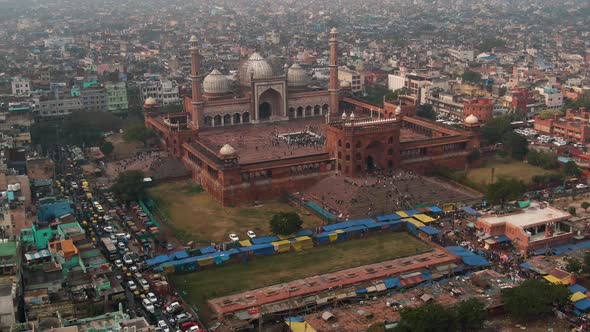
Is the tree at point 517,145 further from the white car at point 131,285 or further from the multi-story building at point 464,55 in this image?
the multi-story building at point 464,55

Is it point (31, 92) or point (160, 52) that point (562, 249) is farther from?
point (160, 52)

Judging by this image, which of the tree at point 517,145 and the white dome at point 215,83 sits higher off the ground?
the white dome at point 215,83

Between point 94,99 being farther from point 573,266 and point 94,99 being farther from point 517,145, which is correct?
point 573,266

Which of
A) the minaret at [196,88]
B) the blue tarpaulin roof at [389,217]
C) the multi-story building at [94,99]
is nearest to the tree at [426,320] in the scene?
the blue tarpaulin roof at [389,217]

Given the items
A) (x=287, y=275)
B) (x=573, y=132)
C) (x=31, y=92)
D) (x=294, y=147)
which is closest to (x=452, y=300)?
(x=287, y=275)

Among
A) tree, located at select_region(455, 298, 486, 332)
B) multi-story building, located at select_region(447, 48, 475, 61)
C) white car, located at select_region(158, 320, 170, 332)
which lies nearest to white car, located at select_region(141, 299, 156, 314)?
white car, located at select_region(158, 320, 170, 332)
